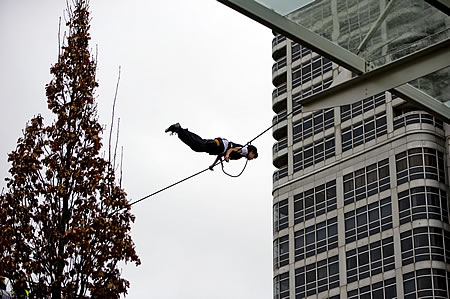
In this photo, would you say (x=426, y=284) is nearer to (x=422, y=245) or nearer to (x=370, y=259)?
(x=422, y=245)

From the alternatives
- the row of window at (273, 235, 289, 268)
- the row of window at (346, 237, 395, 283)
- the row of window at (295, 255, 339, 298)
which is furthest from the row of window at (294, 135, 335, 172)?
the row of window at (346, 237, 395, 283)

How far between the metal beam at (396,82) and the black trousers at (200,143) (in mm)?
8216

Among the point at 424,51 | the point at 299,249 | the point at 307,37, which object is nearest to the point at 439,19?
the point at 424,51

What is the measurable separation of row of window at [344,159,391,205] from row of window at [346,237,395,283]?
3.14 meters

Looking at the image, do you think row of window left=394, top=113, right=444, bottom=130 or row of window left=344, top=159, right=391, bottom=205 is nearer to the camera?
row of window left=344, top=159, right=391, bottom=205

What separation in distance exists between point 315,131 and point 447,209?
36.4 feet

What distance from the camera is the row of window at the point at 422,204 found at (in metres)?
58.3

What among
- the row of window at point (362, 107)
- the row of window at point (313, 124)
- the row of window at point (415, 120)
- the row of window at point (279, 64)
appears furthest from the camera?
the row of window at point (279, 64)

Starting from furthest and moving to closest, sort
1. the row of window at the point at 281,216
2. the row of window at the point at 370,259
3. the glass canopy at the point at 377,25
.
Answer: the row of window at the point at 281,216, the row of window at the point at 370,259, the glass canopy at the point at 377,25

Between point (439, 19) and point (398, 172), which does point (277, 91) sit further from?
point (439, 19)

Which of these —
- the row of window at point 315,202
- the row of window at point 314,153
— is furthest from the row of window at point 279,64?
the row of window at point 315,202

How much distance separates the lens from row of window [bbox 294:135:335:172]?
65.8 meters

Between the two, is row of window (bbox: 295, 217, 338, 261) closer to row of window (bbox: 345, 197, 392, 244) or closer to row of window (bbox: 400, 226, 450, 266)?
row of window (bbox: 345, 197, 392, 244)

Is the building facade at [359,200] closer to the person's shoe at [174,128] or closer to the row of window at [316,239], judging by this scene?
the row of window at [316,239]
